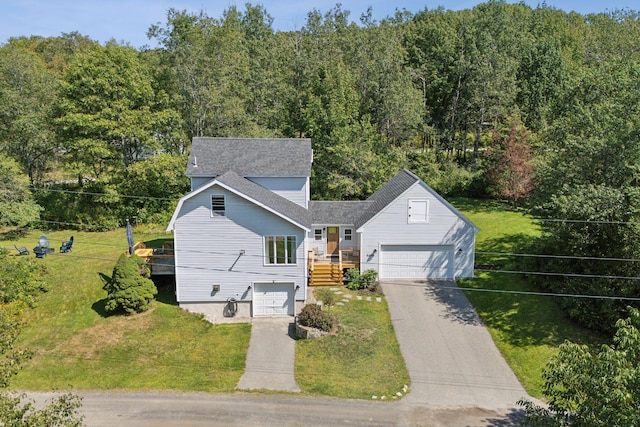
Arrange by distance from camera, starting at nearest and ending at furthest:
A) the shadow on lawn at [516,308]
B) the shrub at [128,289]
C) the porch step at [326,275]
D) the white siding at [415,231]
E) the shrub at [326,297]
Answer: the shadow on lawn at [516,308]
the shrub at [326,297]
the shrub at [128,289]
the white siding at [415,231]
the porch step at [326,275]

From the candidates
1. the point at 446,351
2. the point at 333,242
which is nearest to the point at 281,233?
the point at 333,242

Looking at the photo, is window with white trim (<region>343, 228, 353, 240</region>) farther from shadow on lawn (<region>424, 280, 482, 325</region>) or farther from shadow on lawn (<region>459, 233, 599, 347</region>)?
shadow on lawn (<region>459, 233, 599, 347</region>)

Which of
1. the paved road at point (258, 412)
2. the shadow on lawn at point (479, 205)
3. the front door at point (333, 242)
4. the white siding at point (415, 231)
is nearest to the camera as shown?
the paved road at point (258, 412)

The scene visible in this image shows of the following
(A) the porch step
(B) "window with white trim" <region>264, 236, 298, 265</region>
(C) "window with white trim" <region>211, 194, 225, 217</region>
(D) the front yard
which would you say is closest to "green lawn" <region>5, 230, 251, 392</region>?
(D) the front yard

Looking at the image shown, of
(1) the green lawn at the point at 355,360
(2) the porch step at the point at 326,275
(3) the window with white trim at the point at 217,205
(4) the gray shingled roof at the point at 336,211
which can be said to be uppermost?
(3) the window with white trim at the point at 217,205

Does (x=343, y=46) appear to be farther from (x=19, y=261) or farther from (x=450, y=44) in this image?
(x=19, y=261)

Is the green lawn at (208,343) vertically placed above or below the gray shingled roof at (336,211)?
below

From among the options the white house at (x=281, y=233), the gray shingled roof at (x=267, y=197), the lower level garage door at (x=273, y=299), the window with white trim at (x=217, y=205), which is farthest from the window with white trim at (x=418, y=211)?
the window with white trim at (x=217, y=205)

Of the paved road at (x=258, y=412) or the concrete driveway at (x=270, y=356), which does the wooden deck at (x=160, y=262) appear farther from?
the paved road at (x=258, y=412)
